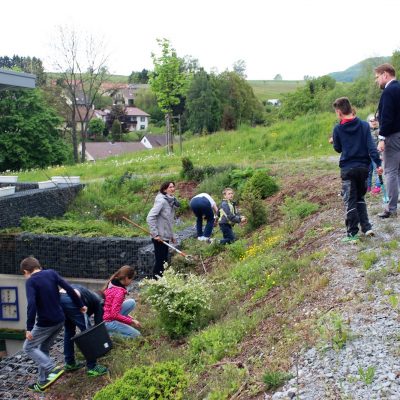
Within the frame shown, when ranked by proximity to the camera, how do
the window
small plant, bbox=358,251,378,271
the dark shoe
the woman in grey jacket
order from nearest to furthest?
1. small plant, bbox=358,251,378,271
2. the dark shoe
3. the woman in grey jacket
4. the window

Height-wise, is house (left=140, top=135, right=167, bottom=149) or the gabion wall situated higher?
house (left=140, top=135, right=167, bottom=149)

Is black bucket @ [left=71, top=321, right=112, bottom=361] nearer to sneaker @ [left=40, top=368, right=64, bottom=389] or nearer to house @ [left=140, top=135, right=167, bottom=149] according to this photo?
sneaker @ [left=40, top=368, right=64, bottom=389]

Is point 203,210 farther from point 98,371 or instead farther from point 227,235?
point 98,371

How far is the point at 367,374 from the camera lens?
3.92 m

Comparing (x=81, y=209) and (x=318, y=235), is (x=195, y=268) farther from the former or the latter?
(x=81, y=209)

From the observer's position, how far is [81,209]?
54.4 feet

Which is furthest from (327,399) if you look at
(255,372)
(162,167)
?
(162,167)

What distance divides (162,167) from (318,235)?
1295 centimetres

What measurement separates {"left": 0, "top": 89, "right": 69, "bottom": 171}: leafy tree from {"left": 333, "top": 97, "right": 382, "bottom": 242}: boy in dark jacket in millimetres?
34760

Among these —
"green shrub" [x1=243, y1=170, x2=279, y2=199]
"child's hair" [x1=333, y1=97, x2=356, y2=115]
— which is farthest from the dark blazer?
"green shrub" [x1=243, y1=170, x2=279, y2=199]

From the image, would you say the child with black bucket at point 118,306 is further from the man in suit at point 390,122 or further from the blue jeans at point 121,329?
the man in suit at point 390,122

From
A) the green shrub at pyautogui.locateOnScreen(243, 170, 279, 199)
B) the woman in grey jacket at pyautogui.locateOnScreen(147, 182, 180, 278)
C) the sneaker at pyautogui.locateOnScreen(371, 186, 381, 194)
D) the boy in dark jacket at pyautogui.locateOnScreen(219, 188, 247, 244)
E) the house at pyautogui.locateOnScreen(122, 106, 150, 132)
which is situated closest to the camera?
the woman in grey jacket at pyautogui.locateOnScreen(147, 182, 180, 278)

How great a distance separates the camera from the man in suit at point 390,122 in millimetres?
6637

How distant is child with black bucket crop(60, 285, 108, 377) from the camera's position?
6.39m
